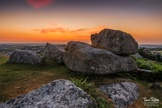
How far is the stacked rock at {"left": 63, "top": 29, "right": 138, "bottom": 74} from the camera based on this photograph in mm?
8461

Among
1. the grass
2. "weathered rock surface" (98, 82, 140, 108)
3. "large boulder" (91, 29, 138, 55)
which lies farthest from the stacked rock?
"weathered rock surface" (98, 82, 140, 108)

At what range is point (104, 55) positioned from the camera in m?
8.83

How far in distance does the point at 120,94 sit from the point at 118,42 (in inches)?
212

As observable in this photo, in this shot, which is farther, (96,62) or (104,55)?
(104,55)

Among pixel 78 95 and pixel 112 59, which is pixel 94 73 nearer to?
pixel 112 59

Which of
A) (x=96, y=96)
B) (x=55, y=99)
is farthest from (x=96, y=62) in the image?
(x=55, y=99)

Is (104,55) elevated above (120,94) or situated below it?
above

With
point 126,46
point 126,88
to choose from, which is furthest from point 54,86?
point 126,46

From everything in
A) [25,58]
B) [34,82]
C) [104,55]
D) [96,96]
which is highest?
[104,55]

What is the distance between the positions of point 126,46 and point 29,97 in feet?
32.0

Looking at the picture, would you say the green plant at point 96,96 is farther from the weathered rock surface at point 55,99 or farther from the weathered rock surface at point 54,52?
the weathered rock surface at point 54,52

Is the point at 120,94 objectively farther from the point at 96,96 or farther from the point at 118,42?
the point at 118,42

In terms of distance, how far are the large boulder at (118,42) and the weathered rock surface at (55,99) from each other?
8027mm

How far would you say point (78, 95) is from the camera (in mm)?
3031
